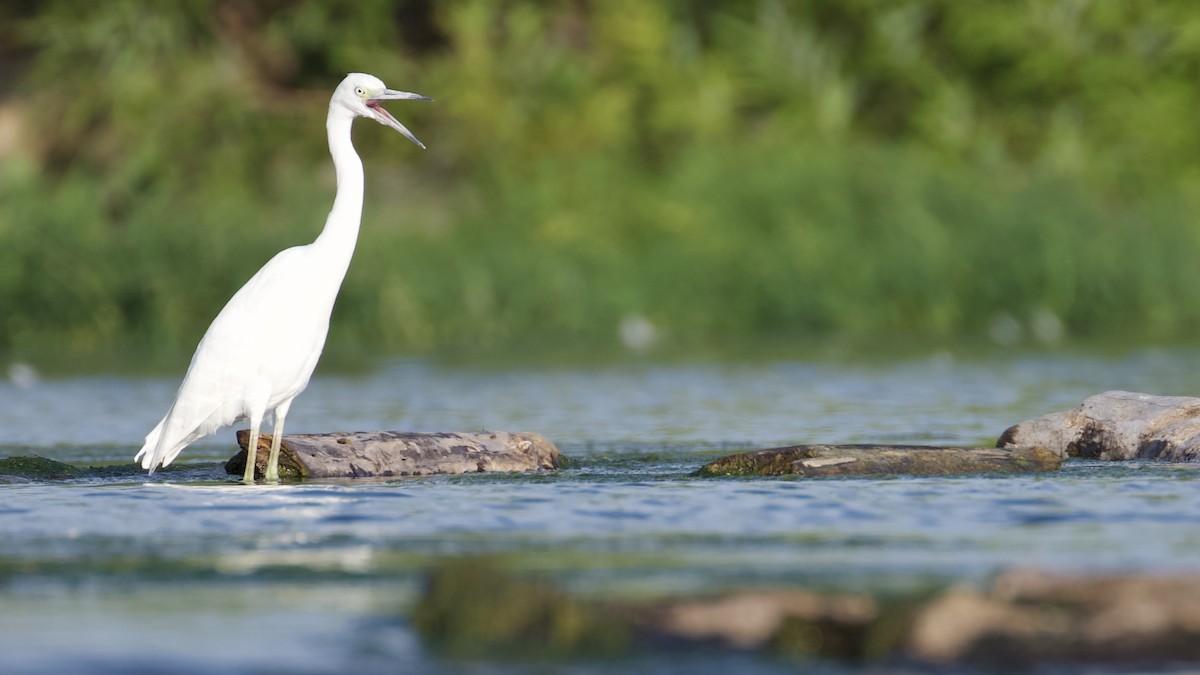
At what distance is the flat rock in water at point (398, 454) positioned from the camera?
1009 centimetres

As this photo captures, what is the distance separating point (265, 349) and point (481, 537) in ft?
8.39

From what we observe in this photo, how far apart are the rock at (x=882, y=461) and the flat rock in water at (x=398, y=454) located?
101cm

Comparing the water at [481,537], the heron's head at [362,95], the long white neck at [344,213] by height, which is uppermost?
the heron's head at [362,95]

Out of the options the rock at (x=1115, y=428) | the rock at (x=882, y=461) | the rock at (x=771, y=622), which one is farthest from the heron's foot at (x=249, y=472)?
the rock at (x=771, y=622)

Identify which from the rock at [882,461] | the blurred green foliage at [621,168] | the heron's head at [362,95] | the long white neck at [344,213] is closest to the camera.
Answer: the rock at [882,461]

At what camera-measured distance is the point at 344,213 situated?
1027cm

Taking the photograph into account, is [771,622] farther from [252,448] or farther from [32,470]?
[32,470]

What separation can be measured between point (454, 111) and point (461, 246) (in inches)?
151

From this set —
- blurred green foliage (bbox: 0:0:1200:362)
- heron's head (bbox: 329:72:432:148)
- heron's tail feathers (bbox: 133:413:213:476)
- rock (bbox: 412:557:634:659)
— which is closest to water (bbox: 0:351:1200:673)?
rock (bbox: 412:557:634:659)

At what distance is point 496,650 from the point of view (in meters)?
5.69

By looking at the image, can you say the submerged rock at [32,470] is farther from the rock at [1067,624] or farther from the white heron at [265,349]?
the rock at [1067,624]

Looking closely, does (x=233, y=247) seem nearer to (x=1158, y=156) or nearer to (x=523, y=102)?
(x=523, y=102)

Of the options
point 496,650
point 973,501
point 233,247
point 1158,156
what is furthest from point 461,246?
point 496,650

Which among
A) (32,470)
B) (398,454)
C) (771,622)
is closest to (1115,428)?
(398,454)
